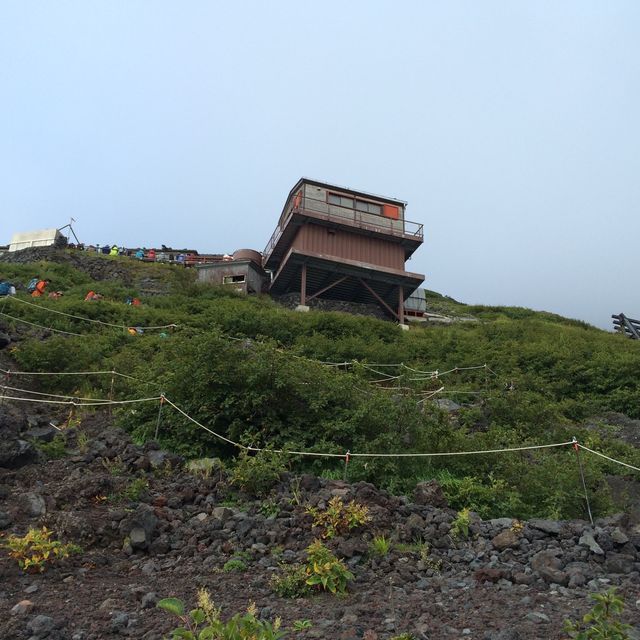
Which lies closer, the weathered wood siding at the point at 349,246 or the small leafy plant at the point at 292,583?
the small leafy plant at the point at 292,583

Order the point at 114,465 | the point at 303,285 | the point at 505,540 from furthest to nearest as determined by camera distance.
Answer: the point at 303,285
the point at 114,465
the point at 505,540

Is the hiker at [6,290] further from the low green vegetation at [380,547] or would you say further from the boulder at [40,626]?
the low green vegetation at [380,547]

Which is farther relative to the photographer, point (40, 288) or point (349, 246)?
Result: point (349, 246)

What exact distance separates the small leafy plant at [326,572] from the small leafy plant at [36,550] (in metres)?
2.36

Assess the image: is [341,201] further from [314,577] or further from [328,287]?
[314,577]

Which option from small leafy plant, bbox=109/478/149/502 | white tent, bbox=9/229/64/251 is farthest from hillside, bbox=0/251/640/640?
white tent, bbox=9/229/64/251

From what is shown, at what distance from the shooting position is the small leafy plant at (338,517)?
6168mm

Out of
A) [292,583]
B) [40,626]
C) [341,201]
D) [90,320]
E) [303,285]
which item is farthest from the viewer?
[341,201]

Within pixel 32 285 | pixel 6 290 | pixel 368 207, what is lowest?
pixel 6 290

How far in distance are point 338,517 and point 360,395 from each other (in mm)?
3839

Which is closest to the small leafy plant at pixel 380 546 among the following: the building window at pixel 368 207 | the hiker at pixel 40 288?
the hiker at pixel 40 288

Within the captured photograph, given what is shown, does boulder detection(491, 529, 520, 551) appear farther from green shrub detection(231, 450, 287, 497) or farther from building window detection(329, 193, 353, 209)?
building window detection(329, 193, 353, 209)

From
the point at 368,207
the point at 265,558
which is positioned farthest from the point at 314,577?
the point at 368,207

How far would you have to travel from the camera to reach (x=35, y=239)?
37031 millimetres
